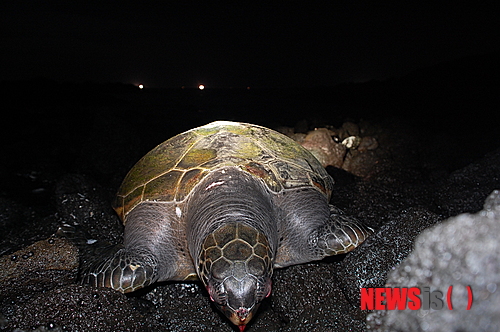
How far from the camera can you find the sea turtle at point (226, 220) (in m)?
1.75

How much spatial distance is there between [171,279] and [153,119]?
4.25 meters

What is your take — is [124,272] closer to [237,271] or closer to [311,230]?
[237,271]

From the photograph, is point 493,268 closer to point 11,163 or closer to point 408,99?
point 11,163

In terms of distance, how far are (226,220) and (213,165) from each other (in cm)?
70

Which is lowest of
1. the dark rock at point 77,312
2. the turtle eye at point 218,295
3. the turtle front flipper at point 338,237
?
the dark rock at point 77,312

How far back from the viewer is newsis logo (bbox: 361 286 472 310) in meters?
1.06

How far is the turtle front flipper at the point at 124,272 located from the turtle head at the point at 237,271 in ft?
1.70

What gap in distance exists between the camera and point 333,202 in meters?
3.30

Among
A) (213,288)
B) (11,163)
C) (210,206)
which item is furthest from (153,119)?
(213,288)

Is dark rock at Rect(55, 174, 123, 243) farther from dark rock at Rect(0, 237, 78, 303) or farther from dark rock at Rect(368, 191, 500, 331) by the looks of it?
dark rock at Rect(368, 191, 500, 331)

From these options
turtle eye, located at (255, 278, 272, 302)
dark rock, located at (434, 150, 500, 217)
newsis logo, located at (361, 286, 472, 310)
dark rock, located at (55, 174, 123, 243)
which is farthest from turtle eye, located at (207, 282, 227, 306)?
dark rock, located at (434, 150, 500, 217)

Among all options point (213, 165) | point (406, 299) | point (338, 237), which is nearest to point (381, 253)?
point (338, 237)

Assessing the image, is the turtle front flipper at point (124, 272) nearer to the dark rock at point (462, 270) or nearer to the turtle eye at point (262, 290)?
the turtle eye at point (262, 290)

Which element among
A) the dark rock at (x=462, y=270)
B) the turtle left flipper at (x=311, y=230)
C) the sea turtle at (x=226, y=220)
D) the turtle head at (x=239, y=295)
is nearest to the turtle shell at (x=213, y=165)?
the sea turtle at (x=226, y=220)
